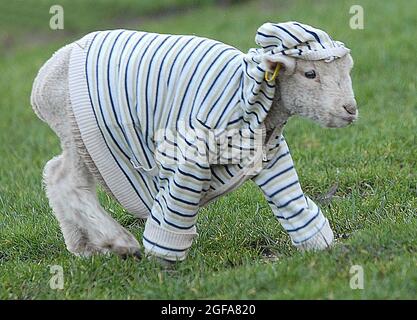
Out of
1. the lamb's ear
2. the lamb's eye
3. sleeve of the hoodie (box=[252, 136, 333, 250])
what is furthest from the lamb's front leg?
the lamb's eye

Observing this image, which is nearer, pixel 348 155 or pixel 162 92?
pixel 162 92

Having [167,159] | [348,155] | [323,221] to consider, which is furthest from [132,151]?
[348,155]

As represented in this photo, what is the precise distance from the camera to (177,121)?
4.45 meters

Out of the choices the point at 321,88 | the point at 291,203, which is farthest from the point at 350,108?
the point at 291,203

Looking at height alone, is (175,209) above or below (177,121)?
below

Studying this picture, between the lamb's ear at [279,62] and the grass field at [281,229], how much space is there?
35.3 inches

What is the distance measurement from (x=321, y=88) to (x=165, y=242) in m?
1.05

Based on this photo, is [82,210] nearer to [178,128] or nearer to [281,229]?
[178,128]

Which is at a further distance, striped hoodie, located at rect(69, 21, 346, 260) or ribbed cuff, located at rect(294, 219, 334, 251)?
ribbed cuff, located at rect(294, 219, 334, 251)

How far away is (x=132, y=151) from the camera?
4.66m

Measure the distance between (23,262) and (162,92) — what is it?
1290 millimetres

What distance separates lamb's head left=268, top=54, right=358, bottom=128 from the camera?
167 inches

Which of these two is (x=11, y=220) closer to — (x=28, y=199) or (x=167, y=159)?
(x=28, y=199)

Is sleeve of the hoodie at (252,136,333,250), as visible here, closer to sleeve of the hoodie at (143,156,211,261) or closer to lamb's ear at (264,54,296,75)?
sleeve of the hoodie at (143,156,211,261)
